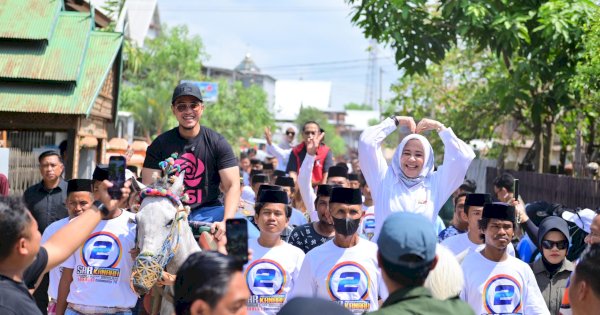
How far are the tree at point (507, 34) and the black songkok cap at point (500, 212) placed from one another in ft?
24.8

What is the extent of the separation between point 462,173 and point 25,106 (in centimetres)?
1079

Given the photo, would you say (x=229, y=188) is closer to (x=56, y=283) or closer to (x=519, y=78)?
(x=56, y=283)

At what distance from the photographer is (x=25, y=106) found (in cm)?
1655

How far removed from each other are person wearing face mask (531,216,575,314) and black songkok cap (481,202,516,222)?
1017mm

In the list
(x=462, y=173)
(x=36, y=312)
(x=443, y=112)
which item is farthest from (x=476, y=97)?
(x=36, y=312)

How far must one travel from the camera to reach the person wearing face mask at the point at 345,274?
695cm

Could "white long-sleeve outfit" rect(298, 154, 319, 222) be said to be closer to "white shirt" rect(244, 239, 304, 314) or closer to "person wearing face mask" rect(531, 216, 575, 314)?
"person wearing face mask" rect(531, 216, 575, 314)

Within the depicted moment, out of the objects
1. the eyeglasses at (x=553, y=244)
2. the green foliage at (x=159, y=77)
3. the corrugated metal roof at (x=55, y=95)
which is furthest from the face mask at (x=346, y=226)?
the green foliage at (x=159, y=77)

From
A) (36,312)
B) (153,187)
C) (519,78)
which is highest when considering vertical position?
(519,78)

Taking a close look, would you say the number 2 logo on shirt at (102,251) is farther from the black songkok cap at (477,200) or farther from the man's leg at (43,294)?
the black songkok cap at (477,200)

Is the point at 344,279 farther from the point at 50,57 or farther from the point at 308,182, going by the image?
the point at 50,57

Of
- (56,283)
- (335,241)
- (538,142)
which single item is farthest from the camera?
(538,142)

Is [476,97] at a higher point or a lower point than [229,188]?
higher

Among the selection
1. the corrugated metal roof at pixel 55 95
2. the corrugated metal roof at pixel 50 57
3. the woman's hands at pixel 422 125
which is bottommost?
the woman's hands at pixel 422 125
